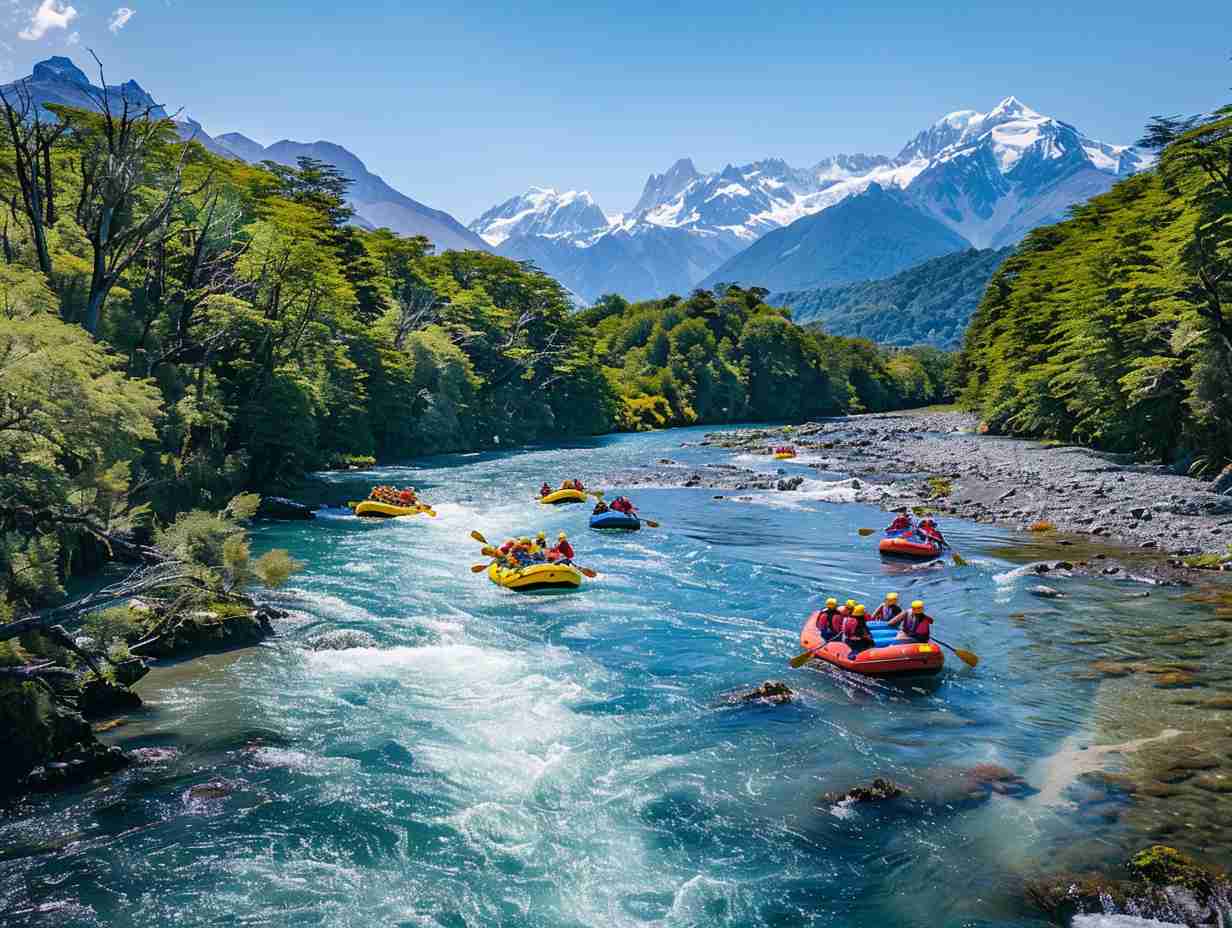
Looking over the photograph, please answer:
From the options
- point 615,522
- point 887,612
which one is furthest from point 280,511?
point 887,612

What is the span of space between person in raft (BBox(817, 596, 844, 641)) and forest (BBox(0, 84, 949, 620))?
1260 centimetres

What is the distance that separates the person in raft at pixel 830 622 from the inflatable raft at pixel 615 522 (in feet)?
46.5

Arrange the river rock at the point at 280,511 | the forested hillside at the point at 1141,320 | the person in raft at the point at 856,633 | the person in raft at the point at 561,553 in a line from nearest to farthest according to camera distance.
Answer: the person in raft at the point at 856,633 → the person in raft at the point at 561,553 → the forested hillside at the point at 1141,320 → the river rock at the point at 280,511

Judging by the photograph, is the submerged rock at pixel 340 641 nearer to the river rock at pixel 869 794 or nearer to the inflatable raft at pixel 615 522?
the river rock at pixel 869 794

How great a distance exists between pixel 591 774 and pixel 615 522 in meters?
18.6

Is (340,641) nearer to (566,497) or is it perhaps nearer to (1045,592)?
(1045,592)

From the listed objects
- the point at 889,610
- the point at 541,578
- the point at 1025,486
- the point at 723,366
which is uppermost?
the point at 723,366

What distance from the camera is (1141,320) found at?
3628 cm

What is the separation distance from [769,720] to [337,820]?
274 inches

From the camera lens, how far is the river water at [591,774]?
9.25m

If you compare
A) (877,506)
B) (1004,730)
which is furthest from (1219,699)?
(877,506)

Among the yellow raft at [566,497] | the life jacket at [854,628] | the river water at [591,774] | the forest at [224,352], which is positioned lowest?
the river water at [591,774]

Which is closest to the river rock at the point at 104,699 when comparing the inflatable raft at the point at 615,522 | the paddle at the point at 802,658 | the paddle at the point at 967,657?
the paddle at the point at 802,658

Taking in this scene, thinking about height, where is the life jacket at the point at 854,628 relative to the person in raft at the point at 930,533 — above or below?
below
